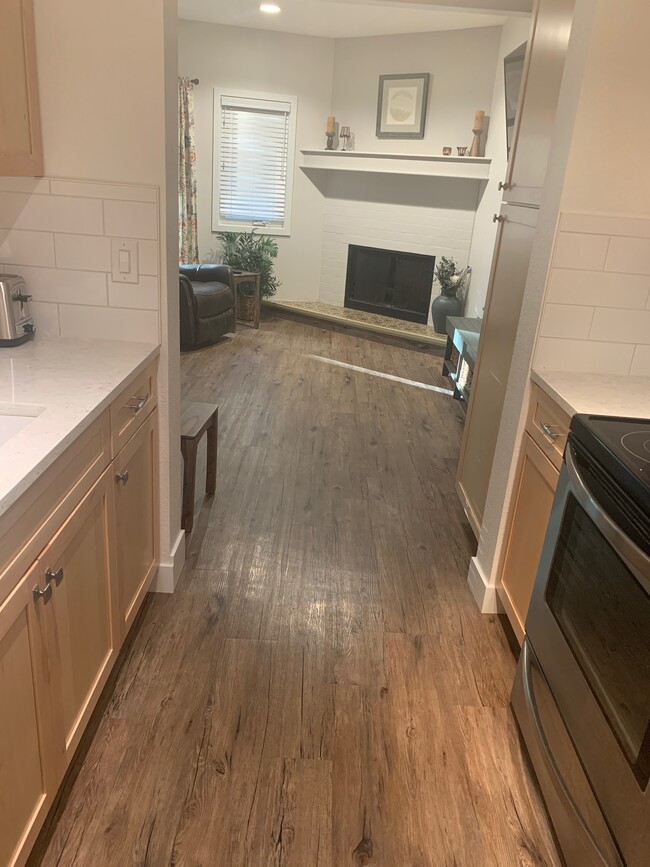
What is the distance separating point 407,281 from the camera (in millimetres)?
6547

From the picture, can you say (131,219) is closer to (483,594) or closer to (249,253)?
(483,594)

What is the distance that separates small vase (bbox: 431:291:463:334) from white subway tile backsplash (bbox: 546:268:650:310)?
13.1 ft

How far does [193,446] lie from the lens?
2.59 metres

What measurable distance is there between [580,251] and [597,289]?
14cm

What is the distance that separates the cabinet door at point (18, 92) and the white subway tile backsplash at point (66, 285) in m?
0.30

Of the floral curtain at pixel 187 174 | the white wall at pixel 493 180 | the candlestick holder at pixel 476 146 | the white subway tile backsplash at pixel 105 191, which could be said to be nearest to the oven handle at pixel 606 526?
the white subway tile backsplash at pixel 105 191

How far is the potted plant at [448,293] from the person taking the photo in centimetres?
594

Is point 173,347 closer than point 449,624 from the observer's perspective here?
Yes

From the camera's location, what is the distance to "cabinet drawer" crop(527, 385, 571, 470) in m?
1.78

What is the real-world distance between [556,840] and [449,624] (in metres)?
0.82

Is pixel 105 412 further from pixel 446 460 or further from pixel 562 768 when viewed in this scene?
pixel 446 460

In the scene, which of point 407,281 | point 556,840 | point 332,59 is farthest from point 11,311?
point 332,59

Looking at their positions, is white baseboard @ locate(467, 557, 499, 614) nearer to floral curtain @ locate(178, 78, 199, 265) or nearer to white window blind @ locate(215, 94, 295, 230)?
floral curtain @ locate(178, 78, 199, 265)

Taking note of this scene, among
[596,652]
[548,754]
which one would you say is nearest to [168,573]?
[548,754]
